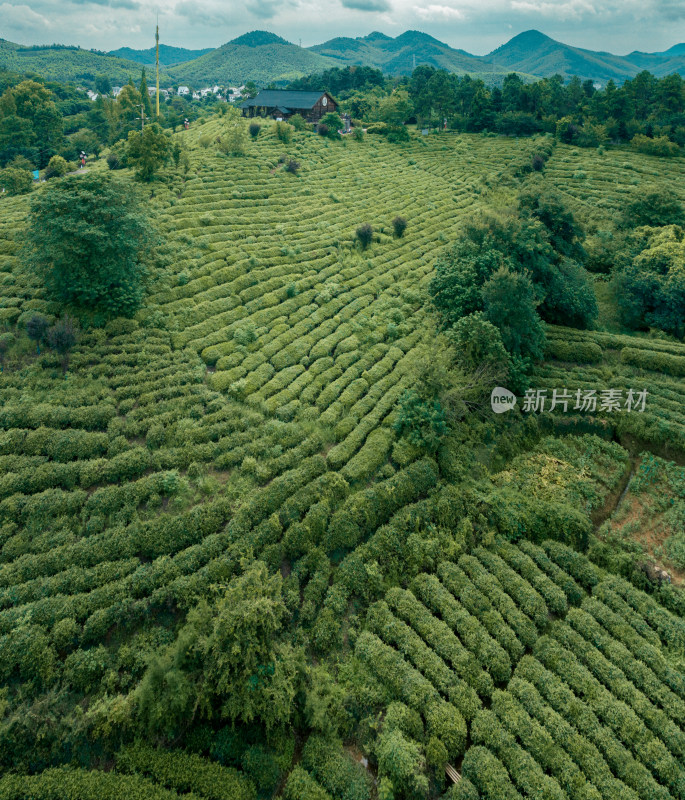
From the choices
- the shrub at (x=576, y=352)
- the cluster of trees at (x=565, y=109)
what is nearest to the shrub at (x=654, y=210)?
the shrub at (x=576, y=352)

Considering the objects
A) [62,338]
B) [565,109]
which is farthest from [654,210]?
[62,338]

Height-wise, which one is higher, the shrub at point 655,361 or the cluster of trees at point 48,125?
the cluster of trees at point 48,125

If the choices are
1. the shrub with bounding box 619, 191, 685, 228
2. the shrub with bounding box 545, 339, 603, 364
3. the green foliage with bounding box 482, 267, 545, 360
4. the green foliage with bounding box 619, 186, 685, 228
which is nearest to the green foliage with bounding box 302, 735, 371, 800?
the green foliage with bounding box 482, 267, 545, 360

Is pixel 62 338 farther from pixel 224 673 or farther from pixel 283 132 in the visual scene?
pixel 283 132

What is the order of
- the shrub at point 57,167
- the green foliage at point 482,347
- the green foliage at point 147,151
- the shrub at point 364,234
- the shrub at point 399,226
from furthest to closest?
the shrub at point 57,167 → the shrub at point 399,226 → the green foliage at point 147,151 → the shrub at point 364,234 → the green foliage at point 482,347

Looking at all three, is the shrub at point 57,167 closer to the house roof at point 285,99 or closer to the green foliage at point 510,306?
the house roof at point 285,99

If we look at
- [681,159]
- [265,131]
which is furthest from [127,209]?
[681,159]
